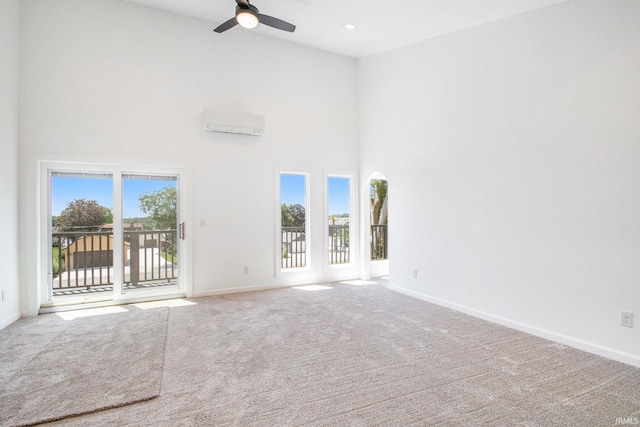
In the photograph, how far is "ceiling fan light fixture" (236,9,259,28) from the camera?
3.24 meters

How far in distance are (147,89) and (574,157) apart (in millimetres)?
5089

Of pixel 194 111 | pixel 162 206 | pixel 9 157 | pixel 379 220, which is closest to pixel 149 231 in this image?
pixel 162 206

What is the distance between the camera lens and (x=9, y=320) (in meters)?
3.64

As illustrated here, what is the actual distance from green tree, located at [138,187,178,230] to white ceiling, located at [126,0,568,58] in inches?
97.3

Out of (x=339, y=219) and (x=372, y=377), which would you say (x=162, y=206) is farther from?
(x=372, y=377)

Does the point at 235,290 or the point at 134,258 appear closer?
the point at 134,258

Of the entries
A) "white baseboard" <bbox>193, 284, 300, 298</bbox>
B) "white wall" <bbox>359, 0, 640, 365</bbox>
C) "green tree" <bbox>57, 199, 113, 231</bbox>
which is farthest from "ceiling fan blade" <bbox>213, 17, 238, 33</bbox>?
"white baseboard" <bbox>193, 284, 300, 298</bbox>

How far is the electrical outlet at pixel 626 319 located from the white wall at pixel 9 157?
19.7 ft

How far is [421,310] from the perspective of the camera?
414 cm

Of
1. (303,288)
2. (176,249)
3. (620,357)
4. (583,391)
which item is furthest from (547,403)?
(176,249)

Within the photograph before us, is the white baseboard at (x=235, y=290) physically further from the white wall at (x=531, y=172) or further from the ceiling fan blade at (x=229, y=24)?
the ceiling fan blade at (x=229, y=24)

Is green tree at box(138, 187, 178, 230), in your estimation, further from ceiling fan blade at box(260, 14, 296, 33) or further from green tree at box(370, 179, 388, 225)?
green tree at box(370, 179, 388, 225)

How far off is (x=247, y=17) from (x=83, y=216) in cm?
331

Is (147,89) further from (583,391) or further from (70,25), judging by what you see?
(583,391)
